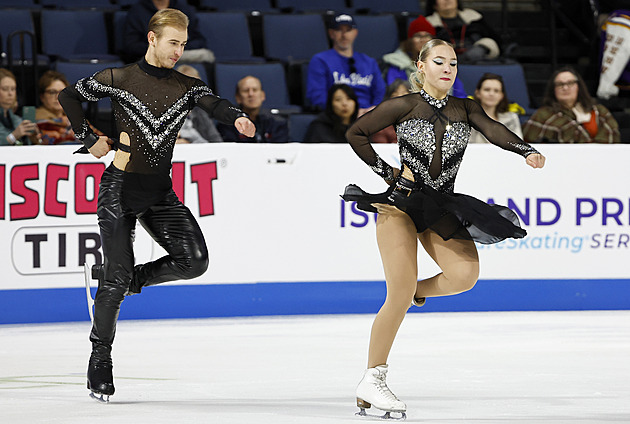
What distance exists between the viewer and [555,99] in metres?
8.31

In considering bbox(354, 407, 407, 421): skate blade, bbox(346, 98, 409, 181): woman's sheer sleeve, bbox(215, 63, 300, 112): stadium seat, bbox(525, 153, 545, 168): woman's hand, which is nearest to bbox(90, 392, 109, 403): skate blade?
bbox(354, 407, 407, 421): skate blade

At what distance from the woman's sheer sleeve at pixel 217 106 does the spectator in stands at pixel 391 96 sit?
352 cm

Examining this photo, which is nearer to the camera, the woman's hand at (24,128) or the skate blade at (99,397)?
the skate blade at (99,397)

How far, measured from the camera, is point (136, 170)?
4.48m

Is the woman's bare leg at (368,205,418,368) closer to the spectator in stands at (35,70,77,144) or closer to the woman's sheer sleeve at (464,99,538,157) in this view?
the woman's sheer sleeve at (464,99,538,157)

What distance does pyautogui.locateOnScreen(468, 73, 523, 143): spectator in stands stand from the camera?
26.7 feet

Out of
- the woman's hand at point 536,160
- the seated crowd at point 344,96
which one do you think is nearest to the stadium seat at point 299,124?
the seated crowd at point 344,96

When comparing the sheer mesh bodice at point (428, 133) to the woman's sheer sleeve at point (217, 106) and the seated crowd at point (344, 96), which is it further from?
the seated crowd at point (344, 96)

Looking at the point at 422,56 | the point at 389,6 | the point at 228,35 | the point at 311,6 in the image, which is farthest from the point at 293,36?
the point at 422,56

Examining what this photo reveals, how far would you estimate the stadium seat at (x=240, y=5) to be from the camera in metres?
9.92

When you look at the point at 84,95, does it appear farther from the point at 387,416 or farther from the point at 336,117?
the point at 336,117

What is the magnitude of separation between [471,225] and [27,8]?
602cm

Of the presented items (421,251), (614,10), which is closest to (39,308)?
(421,251)

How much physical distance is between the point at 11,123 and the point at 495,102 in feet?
11.6
